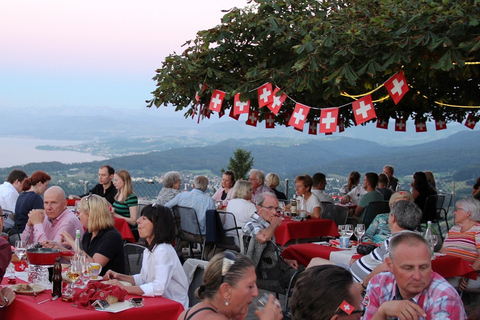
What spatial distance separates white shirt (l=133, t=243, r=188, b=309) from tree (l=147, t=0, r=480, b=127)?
4.16 meters

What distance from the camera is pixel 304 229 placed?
8.62m

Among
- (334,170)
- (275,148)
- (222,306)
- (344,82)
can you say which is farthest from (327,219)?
(275,148)

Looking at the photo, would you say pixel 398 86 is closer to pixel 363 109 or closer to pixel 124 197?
pixel 363 109

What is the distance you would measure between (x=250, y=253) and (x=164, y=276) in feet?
4.99

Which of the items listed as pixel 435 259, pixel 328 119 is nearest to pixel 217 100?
pixel 328 119

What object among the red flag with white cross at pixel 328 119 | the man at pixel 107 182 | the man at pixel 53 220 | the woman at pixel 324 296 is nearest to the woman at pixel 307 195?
the red flag with white cross at pixel 328 119

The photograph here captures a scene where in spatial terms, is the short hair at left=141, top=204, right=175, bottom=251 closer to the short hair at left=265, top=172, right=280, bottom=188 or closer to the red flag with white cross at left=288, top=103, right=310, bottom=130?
the red flag with white cross at left=288, top=103, right=310, bottom=130

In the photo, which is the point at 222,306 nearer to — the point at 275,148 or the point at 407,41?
the point at 407,41

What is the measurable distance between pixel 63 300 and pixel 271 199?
105 inches

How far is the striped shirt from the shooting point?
5.68 meters

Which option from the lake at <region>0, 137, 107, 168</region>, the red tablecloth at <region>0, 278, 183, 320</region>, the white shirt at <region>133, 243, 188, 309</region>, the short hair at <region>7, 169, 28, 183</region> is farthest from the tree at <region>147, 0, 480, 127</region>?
the lake at <region>0, 137, 107, 168</region>

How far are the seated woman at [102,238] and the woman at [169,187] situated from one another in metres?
4.31

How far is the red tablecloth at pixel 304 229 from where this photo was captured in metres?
8.43

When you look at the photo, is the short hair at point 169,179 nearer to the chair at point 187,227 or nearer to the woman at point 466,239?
the chair at point 187,227
